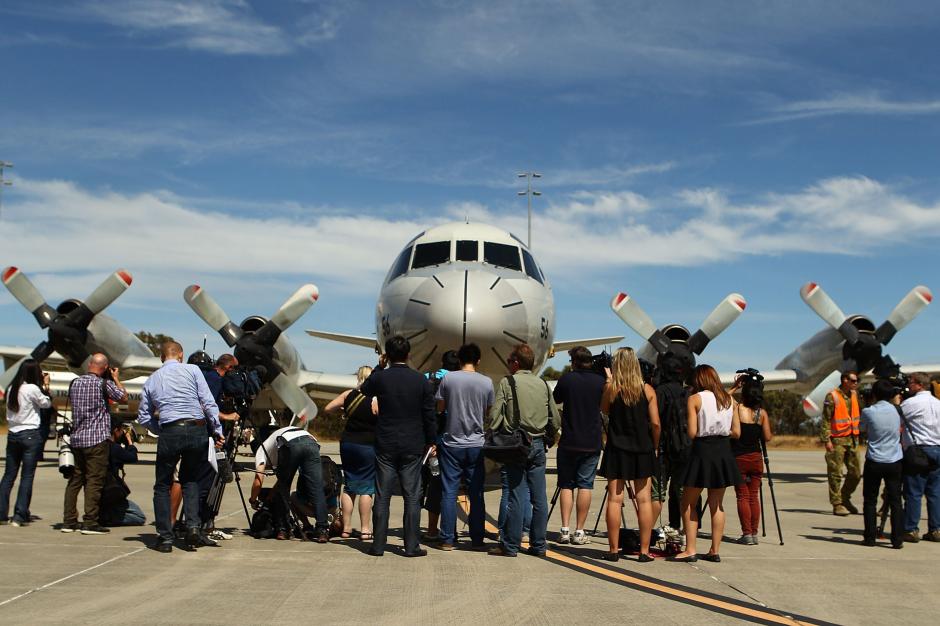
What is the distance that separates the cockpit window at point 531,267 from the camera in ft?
49.9

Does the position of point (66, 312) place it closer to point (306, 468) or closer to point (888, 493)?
point (306, 468)

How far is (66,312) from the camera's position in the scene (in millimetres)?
17609

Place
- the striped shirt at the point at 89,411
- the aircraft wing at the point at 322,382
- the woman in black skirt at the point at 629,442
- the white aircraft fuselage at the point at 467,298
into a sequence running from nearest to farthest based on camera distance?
the woman in black skirt at the point at 629,442 → the striped shirt at the point at 89,411 → the white aircraft fuselage at the point at 467,298 → the aircraft wing at the point at 322,382

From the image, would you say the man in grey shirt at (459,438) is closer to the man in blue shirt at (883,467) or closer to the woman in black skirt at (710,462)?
the woman in black skirt at (710,462)

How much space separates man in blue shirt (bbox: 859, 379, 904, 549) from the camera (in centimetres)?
864

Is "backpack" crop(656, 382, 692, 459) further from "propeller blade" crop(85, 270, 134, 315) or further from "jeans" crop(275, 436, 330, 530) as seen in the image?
"propeller blade" crop(85, 270, 134, 315)

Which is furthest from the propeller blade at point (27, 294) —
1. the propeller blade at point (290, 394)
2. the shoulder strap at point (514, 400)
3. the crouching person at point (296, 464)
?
the shoulder strap at point (514, 400)

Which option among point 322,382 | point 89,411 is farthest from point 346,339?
point 89,411

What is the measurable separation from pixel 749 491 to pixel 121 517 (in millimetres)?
6621

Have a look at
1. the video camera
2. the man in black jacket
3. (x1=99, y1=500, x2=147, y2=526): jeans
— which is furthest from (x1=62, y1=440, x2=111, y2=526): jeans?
the man in black jacket

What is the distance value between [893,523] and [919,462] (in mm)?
789

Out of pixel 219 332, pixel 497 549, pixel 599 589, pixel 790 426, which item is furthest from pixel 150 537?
pixel 790 426

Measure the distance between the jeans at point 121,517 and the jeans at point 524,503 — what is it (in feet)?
14.0

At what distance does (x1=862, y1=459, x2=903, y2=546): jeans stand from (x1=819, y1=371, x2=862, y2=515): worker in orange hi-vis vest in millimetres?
2764
